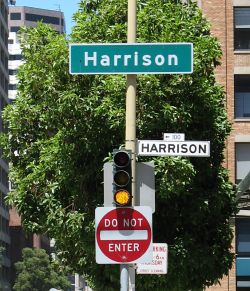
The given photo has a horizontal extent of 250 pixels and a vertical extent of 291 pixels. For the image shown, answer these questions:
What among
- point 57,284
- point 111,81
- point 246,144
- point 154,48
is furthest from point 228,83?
point 57,284

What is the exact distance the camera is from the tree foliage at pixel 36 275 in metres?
122

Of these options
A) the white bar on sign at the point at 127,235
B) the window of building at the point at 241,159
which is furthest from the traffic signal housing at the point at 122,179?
the window of building at the point at 241,159

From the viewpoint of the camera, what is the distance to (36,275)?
122250mm

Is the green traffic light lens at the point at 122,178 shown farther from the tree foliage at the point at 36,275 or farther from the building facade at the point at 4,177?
the building facade at the point at 4,177

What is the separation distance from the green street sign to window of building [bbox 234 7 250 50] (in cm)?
2824

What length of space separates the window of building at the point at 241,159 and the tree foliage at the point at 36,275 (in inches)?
3372

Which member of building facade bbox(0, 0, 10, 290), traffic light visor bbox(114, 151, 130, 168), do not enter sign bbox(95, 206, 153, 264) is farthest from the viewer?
building facade bbox(0, 0, 10, 290)

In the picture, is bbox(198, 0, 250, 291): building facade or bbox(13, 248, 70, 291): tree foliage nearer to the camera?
bbox(198, 0, 250, 291): building facade

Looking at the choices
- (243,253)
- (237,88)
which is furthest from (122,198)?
(237,88)

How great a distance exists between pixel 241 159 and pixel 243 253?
4.07m

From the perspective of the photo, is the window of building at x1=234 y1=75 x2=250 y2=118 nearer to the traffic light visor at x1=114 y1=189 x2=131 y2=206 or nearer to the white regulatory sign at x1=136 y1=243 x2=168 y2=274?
the white regulatory sign at x1=136 y1=243 x2=168 y2=274

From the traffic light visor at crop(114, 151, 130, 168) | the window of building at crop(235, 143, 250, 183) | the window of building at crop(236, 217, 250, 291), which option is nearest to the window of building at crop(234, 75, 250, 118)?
the window of building at crop(235, 143, 250, 183)

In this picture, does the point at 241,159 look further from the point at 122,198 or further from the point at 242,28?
the point at 122,198

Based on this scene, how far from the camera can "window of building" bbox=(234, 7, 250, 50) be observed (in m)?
40.5
